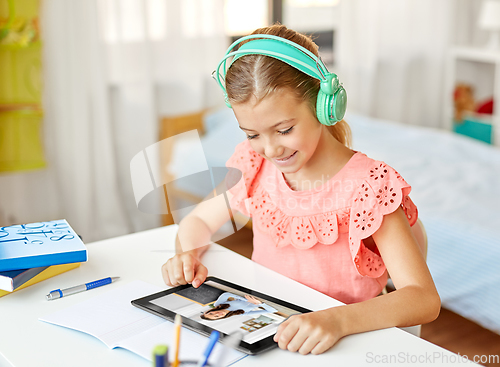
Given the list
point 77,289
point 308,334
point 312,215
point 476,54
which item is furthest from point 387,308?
point 476,54

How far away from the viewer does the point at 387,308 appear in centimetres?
79

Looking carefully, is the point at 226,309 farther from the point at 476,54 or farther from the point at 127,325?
the point at 476,54

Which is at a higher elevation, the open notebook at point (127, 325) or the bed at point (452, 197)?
the open notebook at point (127, 325)

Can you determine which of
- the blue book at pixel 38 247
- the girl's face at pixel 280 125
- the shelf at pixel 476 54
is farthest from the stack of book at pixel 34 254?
the shelf at pixel 476 54

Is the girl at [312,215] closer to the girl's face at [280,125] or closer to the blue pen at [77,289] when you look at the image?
the girl's face at [280,125]

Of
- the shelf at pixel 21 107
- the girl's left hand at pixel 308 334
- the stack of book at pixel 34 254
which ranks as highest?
the shelf at pixel 21 107

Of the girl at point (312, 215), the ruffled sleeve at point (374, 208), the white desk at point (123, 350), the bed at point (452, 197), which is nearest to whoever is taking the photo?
the white desk at point (123, 350)

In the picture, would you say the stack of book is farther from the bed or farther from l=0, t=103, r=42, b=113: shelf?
l=0, t=103, r=42, b=113: shelf

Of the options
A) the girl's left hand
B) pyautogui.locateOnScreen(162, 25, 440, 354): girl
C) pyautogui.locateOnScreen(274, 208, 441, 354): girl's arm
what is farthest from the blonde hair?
the girl's left hand

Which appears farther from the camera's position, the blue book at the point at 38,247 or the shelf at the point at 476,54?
the shelf at the point at 476,54

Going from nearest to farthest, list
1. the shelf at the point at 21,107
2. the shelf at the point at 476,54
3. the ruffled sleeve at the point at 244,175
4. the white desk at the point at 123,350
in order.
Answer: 1. the white desk at the point at 123,350
2. the ruffled sleeve at the point at 244,175
3. the shelf at the point at 21,107
4. the shelf at the point at 476,54

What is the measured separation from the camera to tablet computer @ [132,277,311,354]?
734 millimetres

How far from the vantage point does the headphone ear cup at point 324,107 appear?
0.87m

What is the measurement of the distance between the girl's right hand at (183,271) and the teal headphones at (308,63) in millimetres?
334
